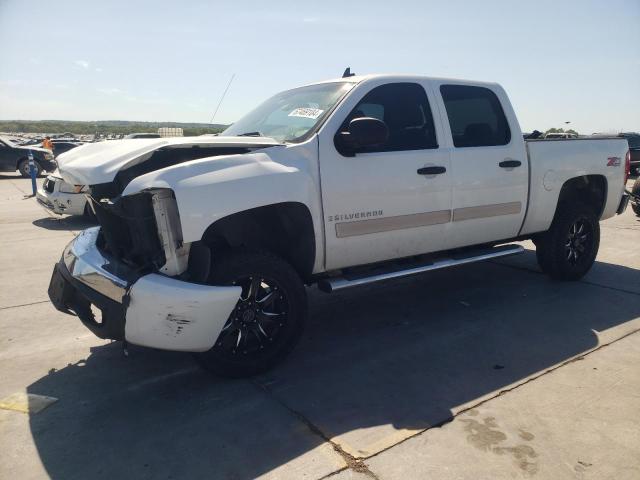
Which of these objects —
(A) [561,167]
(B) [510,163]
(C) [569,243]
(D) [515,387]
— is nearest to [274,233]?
(D) [515,387]

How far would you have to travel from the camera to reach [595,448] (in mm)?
2754

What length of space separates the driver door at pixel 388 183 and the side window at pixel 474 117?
260mm

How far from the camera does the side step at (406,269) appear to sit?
388 centimetres

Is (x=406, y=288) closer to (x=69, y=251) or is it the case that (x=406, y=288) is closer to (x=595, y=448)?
(x=595, y=448)

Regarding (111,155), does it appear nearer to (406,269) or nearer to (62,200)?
(406,269)

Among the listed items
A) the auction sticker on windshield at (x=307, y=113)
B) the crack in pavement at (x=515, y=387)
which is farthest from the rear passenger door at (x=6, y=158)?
the crack in pavement at (x=515, y=387)

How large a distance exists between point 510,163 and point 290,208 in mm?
2342

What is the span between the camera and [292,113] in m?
4.29

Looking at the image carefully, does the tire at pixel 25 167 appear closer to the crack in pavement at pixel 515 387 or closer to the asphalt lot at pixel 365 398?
the asphalt lot at pixel 365 398

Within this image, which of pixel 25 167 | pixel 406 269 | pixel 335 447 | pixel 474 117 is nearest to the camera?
pixel 335 447

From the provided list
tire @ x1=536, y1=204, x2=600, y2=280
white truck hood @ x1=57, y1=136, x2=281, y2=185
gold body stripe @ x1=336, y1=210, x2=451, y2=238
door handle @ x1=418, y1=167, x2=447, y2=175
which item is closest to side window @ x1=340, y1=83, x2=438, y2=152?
door handle @ x1=418, y1=167, x2=447, y2=175

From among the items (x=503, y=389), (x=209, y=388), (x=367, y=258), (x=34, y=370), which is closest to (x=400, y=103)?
(x=367, y=258)

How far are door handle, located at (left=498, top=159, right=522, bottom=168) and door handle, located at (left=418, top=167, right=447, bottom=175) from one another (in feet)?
2.51

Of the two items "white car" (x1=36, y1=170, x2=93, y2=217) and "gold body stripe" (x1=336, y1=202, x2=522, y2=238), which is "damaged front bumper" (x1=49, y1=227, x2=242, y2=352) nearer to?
"gold body stripe" (x1=336, y1=202, x2=522, y2=238)
